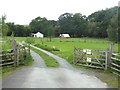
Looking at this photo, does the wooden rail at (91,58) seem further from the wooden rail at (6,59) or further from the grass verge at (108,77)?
the wooden rail at (6,59)

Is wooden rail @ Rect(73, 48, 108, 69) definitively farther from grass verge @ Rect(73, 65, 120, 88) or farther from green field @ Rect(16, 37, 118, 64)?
green field @ Rect(16, 37, 118, 64)

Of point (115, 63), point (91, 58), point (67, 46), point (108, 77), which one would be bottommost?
point (67, 46)

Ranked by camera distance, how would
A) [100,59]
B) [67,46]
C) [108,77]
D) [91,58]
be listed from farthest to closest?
Answer: [67,46] → [91,58] → [100,59] → [108,77]

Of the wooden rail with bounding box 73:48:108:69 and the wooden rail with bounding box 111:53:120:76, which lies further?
the wooden rail with bounding box 73:48:108:69

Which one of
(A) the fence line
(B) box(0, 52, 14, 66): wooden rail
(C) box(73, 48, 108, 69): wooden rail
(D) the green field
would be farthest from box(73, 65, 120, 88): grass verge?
(B) box(0, 52, 14, 66): wooden rail

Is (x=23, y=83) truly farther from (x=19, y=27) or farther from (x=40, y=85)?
(x=19, y=27)

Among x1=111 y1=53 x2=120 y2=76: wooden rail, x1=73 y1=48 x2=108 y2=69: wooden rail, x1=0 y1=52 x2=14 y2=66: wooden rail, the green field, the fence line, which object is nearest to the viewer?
x1=111 y1=53 x2=120 y2=76: wooden rail

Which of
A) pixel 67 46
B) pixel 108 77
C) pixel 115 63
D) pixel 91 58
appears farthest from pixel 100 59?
pixel 67 46

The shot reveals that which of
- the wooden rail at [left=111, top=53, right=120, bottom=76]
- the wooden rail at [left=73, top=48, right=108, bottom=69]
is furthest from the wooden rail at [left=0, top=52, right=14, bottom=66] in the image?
the wooden rail at [left=111, top=53, right=120, bottom=76]

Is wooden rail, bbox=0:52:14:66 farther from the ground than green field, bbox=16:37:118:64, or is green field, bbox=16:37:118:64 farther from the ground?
wooden rail, bbox=0:52:14:66

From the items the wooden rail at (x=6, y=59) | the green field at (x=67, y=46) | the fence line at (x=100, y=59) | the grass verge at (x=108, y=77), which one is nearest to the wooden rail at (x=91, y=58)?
the fence line at (x=100, y=59)

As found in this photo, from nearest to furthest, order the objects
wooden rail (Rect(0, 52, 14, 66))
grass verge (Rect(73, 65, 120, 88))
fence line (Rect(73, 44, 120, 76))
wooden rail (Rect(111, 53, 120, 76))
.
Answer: grass verge (Rect(73, 65, 120, 88))
wooden rail (Rect(111, 53, 120, 76))
fence line (Rect(73, 44, 120, 76))
wooden rail (Rect(0, 52, 14, 66))

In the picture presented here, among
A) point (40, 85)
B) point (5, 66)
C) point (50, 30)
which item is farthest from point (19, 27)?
point (40, 85)

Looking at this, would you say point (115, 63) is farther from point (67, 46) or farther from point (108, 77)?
point (67, 46)
